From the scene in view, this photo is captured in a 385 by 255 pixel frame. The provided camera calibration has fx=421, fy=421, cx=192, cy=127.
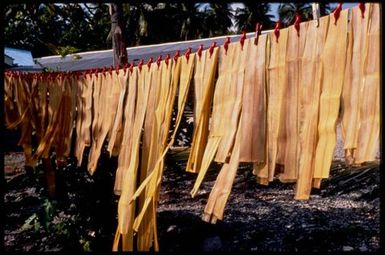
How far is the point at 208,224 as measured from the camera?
5332 millimetres

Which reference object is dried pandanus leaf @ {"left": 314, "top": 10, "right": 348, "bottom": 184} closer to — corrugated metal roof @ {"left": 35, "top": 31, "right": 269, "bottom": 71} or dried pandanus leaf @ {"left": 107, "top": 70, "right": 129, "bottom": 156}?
dried pandanus leaf @ {"left": 107, "top": 70, "right": 129, "bottom": 156}

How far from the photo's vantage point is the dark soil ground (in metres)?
4.25

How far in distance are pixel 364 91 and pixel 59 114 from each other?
279 centimetres

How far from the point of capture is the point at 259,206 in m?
6.33

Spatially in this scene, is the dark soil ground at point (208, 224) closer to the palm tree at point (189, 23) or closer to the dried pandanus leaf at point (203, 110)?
the dried pandanus leaf at point (203, 110)

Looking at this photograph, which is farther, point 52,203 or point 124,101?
point 52,203

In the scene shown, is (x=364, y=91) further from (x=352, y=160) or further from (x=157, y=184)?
(x=157, y=184)

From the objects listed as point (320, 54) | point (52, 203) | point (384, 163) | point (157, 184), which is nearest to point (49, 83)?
point (52, 203)

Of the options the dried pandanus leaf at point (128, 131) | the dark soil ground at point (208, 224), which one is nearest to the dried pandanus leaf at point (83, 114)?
the dried pandanus leaf at point (128, 131)

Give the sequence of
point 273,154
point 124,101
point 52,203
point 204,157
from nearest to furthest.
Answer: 1. point 273,154
2. point 204,157
3. point 124,101
4. point 52,203

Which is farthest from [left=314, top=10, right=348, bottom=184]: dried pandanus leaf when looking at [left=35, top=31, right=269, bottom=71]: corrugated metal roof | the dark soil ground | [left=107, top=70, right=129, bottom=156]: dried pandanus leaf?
[left=35, top=31, right=269, bottom=71]: corrugated metal roof

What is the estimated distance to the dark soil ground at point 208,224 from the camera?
4246 millimetres

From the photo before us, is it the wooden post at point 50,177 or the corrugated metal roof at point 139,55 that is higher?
the corrugated metal roof at point 139,55

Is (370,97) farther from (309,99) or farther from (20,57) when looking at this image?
Result: (20,57)
